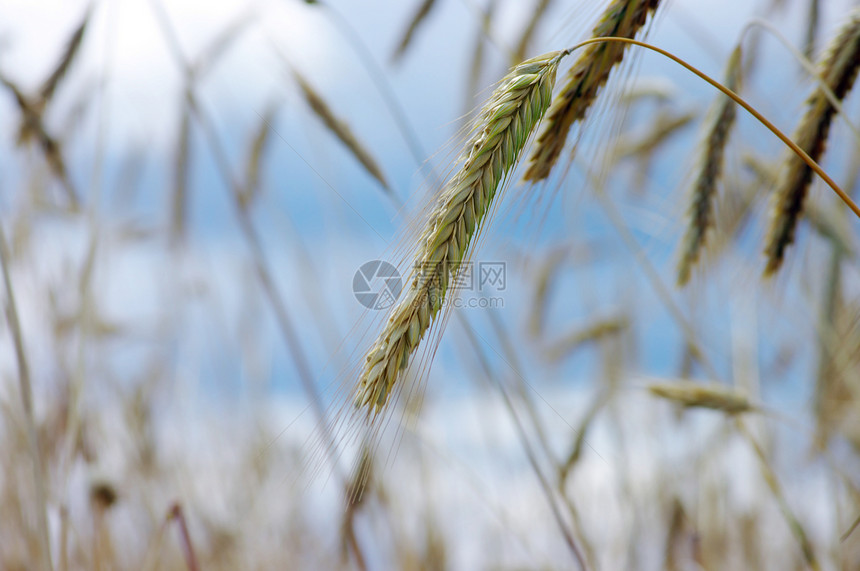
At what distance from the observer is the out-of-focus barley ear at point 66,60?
1609mm

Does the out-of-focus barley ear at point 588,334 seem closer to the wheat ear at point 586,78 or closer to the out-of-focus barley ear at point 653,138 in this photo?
the out-of-focus barley ear at point 653,138

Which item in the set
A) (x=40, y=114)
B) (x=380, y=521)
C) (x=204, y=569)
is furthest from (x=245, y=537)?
(x=40, y=114)

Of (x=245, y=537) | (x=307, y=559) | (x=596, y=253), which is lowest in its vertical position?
(x=307, y=559)

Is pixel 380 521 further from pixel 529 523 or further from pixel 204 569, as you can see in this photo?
pixel 204 569

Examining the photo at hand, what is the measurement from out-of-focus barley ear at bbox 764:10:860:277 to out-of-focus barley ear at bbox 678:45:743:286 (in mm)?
115

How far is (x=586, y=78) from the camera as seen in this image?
96 cm

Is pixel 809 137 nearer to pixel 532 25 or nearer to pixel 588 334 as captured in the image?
pixel 532 25

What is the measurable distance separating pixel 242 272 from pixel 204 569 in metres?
1.37

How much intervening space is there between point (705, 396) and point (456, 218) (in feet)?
2.78

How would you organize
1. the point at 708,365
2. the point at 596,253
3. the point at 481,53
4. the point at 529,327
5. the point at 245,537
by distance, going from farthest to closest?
the point at 529,327
the point at 596,253
the point at 245,537
the point at 481,53
the point at 708,365

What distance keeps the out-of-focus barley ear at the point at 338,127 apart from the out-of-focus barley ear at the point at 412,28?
0.42 m

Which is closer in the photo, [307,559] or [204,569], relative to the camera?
[204,569]

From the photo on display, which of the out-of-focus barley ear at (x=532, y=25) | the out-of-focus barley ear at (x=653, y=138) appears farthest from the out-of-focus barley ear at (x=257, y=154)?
the out-of-focus barley ear at (x=653, y=138)

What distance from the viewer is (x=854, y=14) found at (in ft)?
3.63
